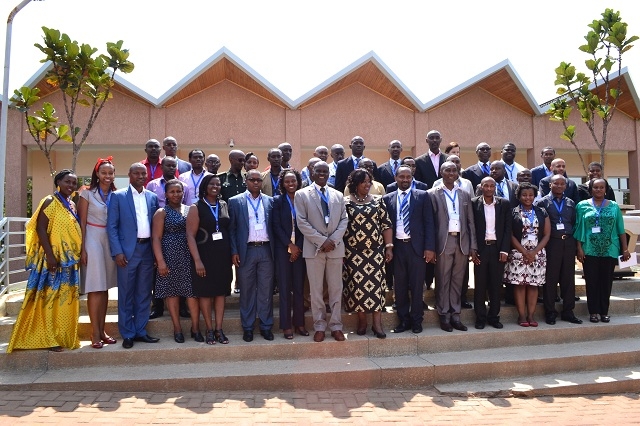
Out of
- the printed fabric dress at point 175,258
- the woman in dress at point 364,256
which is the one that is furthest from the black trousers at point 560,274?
the printed fabric dress at point 175,258

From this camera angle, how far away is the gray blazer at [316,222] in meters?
5.51

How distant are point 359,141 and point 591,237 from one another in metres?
3.28

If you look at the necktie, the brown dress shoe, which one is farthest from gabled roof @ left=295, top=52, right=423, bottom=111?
the brown dress shoe

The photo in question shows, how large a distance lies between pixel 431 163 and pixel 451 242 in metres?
1.72

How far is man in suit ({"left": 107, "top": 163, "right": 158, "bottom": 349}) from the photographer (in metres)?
5.32

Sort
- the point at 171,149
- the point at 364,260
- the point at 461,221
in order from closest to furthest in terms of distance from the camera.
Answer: the point at 364,260, the point at 461,221, the point at 171,149

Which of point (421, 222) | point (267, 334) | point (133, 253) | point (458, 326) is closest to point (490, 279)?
point (458, 326)

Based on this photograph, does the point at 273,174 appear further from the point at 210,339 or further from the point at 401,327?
the point at 401,327

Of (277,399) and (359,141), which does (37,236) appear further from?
(359,141)

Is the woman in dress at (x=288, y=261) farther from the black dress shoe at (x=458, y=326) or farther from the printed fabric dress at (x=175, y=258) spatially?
the black dress shoe at (x=458, y=326)

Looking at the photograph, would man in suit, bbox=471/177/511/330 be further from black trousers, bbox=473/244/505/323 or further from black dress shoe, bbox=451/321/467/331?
black dress shoe, bbox=451/321/467/331

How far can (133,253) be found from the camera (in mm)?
5359

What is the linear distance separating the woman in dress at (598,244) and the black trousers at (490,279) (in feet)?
3.98

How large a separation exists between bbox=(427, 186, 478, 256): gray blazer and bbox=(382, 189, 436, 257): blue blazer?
11 cm
